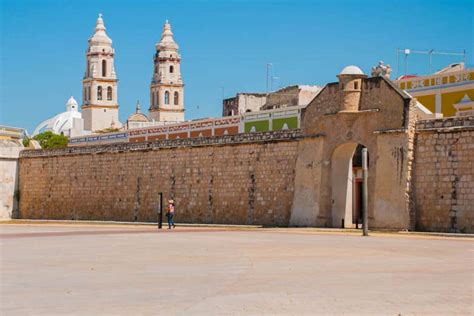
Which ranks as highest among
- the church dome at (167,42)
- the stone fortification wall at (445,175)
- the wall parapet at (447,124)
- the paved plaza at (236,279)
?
the church dome at (167,42)

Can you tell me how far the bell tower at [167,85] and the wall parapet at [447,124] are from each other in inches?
3253

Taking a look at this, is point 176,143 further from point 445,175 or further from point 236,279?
point 236,279

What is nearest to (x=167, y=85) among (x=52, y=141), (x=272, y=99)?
(x=52, y=141)

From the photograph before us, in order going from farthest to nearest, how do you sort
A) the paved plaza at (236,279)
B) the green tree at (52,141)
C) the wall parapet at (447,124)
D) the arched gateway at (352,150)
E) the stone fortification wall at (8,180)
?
the green tree at (52,141), the stone fortification wall at (8,180), the arched gateway at (352,150), the wall parapet at (447,124), the paved plaza at (236,279)

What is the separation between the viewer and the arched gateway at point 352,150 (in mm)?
30141

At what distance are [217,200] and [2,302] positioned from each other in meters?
27.8

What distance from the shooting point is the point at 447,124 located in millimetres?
29156

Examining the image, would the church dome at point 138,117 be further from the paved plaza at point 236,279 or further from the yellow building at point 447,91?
the paved plaza at point 236,279

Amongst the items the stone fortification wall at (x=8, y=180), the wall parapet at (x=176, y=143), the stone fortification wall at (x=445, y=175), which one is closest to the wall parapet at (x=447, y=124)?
the stone fortification wall at (x=445, y=175)

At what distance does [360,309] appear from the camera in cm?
956

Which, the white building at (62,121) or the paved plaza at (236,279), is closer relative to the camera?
the paved plaza at (236,279)

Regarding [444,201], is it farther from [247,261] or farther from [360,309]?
[360,309]

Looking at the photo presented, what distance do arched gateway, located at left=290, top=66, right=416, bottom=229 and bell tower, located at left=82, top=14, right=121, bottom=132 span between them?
80.9 m

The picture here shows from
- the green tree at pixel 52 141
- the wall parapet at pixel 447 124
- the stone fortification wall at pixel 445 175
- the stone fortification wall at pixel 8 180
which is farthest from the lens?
the green tree at pixel 52 141
